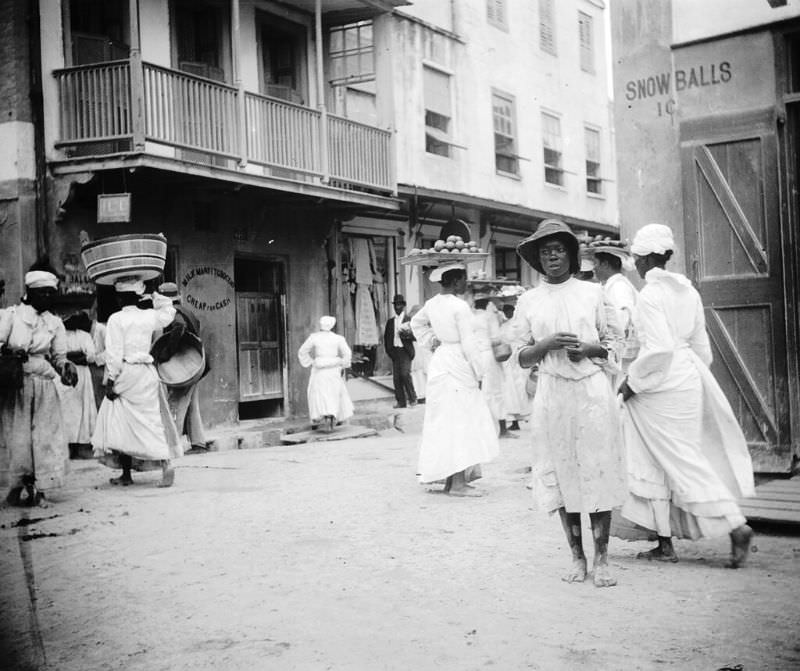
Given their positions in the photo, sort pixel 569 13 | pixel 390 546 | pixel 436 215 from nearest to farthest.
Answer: pixel 390 546
pixel 436 215
pixel 569 13

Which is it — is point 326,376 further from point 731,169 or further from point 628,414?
point 628,414

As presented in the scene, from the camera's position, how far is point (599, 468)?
500cm

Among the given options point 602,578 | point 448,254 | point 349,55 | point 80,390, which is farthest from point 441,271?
point 349,55

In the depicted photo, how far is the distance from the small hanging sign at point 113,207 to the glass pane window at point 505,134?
1169 centimetres

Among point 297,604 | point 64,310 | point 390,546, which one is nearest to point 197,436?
point 64,310

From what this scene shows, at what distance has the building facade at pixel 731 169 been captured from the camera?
25.4 ft

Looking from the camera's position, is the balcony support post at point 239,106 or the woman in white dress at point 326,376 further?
the woman in white dress at point 326,376

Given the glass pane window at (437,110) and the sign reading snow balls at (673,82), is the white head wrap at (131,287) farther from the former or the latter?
the glass pane window at (437,110)

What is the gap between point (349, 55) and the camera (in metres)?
18.0

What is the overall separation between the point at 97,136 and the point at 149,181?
1.20m

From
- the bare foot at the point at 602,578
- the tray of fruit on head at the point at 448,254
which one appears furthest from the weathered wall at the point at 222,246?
the bare foot at the point at 602,578

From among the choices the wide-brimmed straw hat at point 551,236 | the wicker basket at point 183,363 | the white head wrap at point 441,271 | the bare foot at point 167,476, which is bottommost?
the bare foot at point 167,476

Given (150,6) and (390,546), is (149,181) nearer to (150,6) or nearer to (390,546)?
(150,6)

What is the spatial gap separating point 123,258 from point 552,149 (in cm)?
1688
